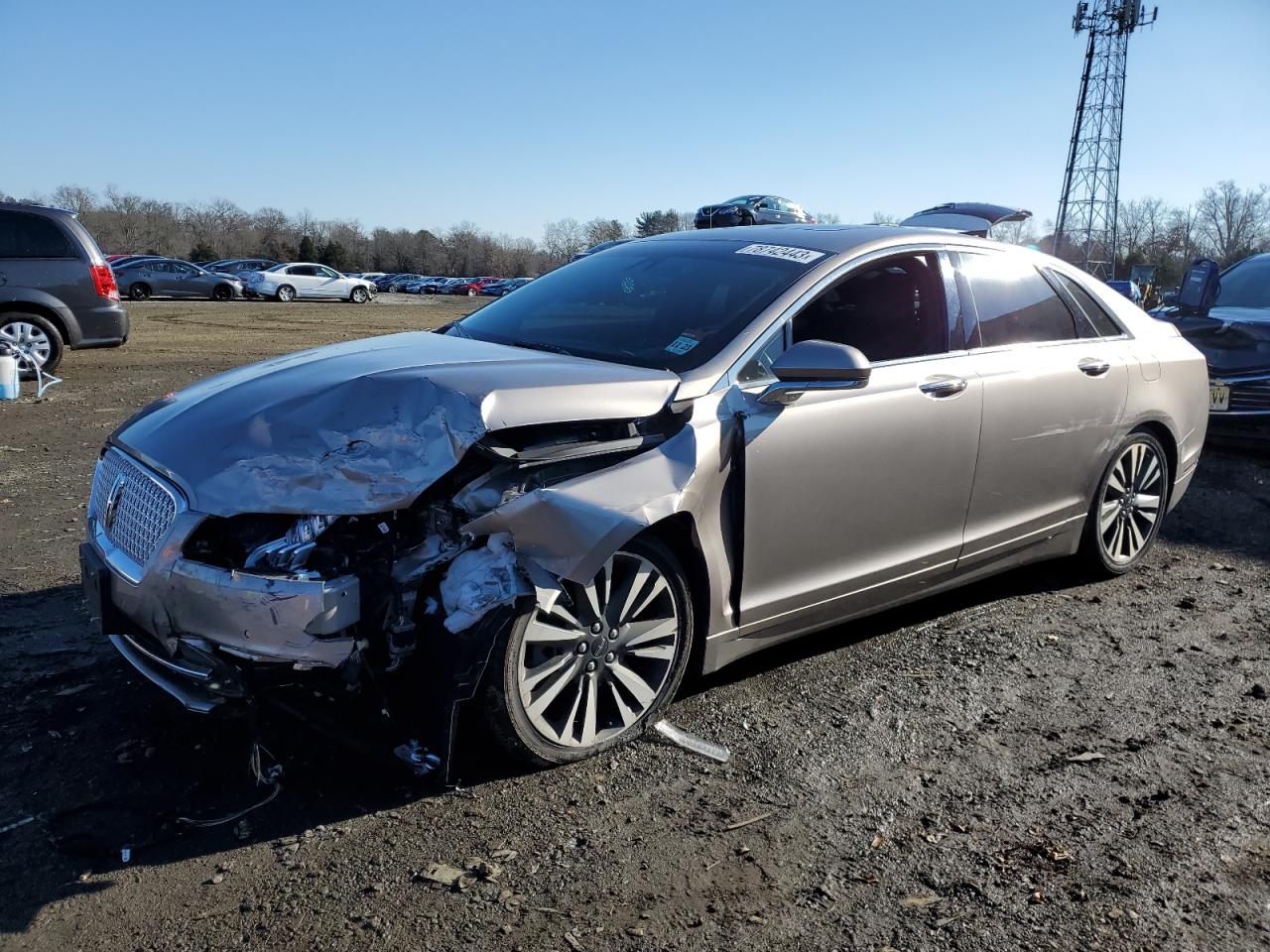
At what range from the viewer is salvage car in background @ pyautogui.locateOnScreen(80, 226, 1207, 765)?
2.82 m

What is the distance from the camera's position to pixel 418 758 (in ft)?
9.59

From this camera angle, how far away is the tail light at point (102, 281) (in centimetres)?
1137

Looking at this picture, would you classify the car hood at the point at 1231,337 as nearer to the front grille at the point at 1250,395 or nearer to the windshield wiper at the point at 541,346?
the front grille at the point at 1250,395

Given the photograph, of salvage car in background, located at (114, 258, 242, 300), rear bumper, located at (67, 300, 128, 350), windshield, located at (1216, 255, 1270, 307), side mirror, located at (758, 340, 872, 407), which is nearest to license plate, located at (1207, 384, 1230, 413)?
windshield, located at (1216, 255, 1270, 307)

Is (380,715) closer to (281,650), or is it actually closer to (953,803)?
(281,650)

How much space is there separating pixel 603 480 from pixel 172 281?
37.3m

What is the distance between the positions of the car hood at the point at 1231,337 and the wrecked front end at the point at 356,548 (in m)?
6.81

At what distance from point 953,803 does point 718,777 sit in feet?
2.39

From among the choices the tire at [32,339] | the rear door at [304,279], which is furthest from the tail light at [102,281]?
the rear door at [304,279]

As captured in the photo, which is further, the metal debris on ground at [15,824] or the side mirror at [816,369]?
the side mirror at [816,369]

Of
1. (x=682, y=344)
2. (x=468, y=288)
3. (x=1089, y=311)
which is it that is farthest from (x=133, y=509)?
(x=468, y=288)

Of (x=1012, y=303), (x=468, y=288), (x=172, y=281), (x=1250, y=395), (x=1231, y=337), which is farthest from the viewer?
(x=468, y=288)

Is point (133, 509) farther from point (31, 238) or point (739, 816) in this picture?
point (31, 238)

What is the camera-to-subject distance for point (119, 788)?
116 inches
